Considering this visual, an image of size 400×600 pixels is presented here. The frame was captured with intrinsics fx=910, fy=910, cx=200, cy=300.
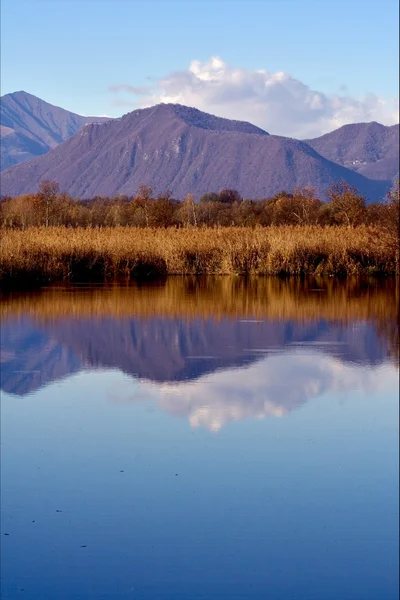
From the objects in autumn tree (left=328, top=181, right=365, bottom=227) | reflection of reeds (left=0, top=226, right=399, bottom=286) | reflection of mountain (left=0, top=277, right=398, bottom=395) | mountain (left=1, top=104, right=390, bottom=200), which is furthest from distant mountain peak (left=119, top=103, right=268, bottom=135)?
reflection of mountain (left=0, top=277, right=398, bottom=395)

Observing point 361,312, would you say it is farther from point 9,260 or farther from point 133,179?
point 133,179

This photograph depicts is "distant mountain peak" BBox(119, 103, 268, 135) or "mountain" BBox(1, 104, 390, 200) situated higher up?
"distant mountain peak" BBox(119, 103, 268, 135)

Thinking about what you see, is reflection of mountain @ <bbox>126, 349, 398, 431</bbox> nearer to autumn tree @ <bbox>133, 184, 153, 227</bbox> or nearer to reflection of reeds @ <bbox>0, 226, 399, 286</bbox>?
reflection of reeds @ <bbox>0, 226, 399, 286</bbox>

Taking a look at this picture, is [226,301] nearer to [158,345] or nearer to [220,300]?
[220,300]

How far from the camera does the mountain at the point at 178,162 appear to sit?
479 feet

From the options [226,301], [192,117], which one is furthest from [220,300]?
[192,117]

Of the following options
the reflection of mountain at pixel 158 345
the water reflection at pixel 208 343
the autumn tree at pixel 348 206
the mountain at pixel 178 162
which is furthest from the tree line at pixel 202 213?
the mountain at pixel 178 162

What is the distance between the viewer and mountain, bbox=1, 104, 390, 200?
146 m

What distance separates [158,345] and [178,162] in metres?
151

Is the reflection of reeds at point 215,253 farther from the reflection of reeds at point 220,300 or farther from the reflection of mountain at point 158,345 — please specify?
the reflection of mountain at point 158,345

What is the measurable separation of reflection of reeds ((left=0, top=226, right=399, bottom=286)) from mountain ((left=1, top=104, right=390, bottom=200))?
117 metres

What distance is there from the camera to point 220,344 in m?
10.5

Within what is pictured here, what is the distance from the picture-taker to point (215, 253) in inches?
869

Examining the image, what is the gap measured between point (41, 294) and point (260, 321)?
212 inches
